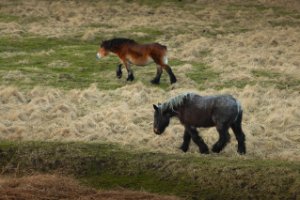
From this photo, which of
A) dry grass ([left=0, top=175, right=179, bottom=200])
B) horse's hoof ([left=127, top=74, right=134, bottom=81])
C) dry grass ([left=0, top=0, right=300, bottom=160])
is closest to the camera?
dry grass ([left=0, top=175, right=179, bottom=200])

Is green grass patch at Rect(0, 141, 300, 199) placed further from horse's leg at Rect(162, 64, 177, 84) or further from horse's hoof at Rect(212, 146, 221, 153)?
horse's leg at Rect(162, 64, 177, 84)

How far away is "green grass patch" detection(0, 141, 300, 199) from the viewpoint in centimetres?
1283

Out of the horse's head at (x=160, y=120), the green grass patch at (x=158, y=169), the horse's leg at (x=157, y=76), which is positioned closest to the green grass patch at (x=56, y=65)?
the horse's leg at (x=157, y=76)

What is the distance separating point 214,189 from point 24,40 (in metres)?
23.6

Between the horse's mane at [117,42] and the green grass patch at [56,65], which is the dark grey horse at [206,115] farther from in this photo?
the horse's mane at [117,42]

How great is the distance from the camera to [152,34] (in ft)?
122

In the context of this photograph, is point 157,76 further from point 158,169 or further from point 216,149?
point 158,169

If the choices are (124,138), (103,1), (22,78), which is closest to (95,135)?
(124,138)

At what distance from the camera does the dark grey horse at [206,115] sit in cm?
1435

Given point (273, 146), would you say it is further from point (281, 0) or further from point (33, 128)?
point (281, 0)

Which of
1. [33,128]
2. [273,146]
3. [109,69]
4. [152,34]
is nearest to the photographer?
[273,146]

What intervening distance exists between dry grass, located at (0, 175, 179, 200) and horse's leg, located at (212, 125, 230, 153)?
98.8 inches

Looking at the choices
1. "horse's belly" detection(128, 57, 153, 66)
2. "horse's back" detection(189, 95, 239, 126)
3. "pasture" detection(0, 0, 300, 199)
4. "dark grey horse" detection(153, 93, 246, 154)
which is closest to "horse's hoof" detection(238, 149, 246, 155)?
"dark grey horse" detection(153, 93, 246, 154)

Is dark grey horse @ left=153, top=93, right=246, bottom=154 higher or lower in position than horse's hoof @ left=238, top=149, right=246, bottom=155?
higher
